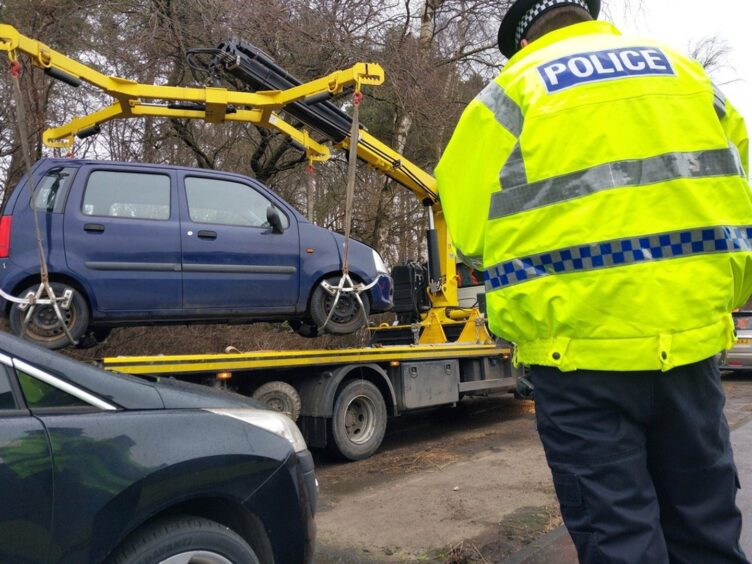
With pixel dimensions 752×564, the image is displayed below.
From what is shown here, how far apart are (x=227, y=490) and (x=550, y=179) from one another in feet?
5.59

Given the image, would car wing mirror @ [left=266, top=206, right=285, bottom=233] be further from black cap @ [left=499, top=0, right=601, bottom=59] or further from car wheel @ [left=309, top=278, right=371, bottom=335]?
black cap @ [left=499, top=0, right=601, bottom=59]

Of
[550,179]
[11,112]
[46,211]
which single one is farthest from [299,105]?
[550,179]

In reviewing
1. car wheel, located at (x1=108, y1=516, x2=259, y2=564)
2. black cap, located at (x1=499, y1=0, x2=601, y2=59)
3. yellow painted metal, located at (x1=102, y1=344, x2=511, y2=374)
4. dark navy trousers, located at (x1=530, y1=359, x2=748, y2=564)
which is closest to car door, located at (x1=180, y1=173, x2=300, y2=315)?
yellow painted metal, located at (x1=102, y1=344, x2=511, y2=374)

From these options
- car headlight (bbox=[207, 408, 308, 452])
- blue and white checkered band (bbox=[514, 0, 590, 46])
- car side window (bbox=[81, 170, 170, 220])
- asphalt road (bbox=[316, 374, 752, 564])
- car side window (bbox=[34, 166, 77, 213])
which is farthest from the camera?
car side window (bbox=[81, 170, 170, 220])

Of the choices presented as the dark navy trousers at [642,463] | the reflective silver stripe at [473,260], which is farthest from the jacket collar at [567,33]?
the dark navy trousers at [642,463]

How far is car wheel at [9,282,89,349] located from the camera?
496cm

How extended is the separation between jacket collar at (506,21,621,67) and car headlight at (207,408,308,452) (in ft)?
5.72

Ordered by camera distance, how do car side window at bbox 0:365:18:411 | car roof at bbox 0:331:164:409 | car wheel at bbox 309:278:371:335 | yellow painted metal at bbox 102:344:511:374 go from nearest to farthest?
car side window at bbox 0:365:18:411
car roof at bbox 0:331:164:409
yellow painted metal at bbox 102:344:511:374
car wheel at bbox 309:278:371:335

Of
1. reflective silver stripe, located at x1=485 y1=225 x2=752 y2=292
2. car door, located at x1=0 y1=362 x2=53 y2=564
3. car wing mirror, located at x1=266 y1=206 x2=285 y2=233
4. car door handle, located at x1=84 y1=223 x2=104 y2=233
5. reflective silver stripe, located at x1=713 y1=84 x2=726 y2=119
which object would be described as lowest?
car door, located at x1=0 y1=362 x2=53 y2=564

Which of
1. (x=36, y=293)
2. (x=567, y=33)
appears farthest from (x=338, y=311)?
(x=567, y=33)

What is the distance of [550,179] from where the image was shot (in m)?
1.68

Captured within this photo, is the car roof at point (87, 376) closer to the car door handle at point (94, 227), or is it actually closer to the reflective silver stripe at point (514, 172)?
the reflective silver stripe at point (514, 172)

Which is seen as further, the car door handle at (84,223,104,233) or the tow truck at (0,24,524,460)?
the tow truck at (0,24,524,460)

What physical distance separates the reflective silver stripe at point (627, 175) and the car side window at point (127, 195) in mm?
4539
